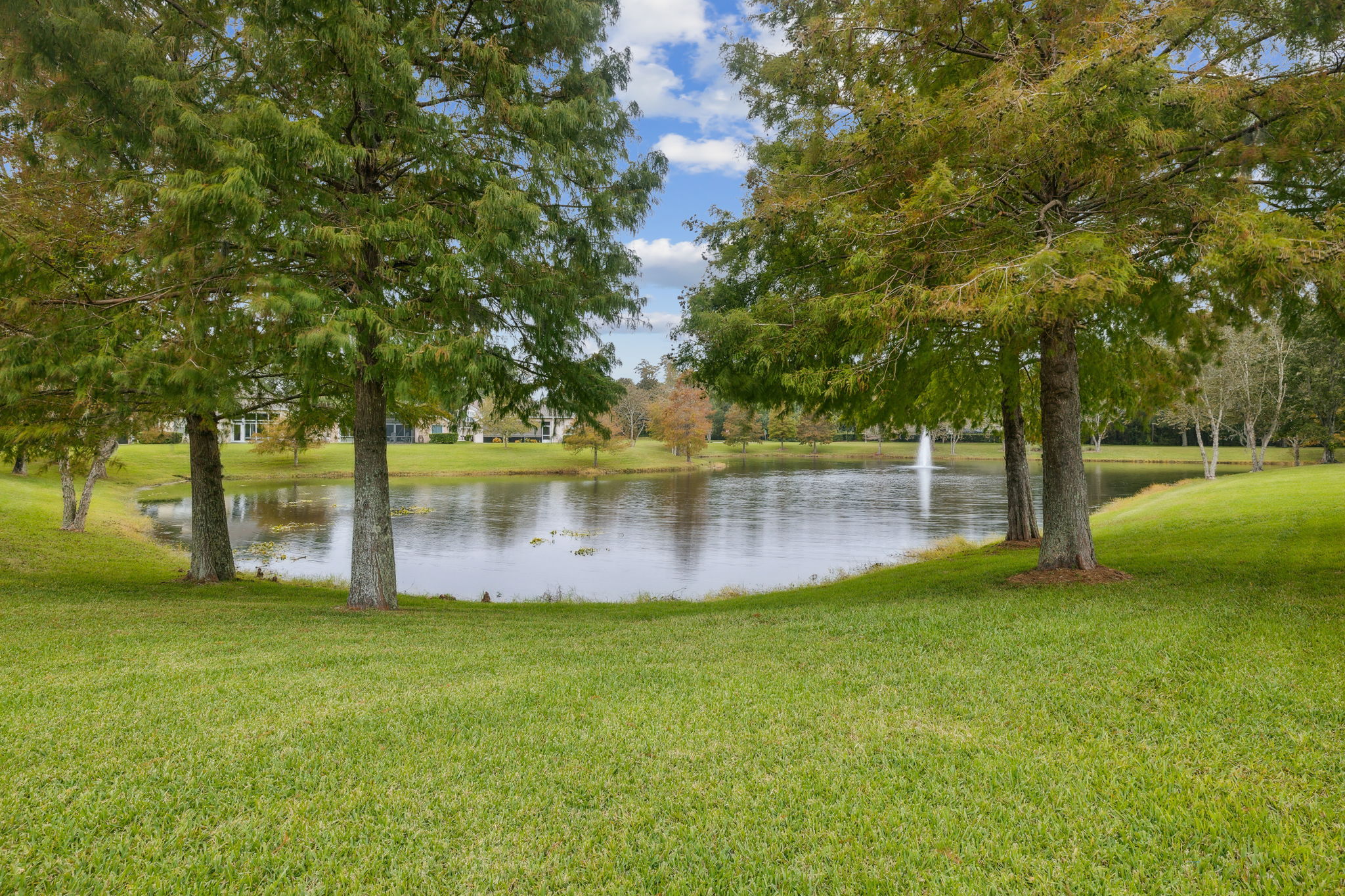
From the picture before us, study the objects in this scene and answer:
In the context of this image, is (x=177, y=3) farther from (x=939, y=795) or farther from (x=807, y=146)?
(x=939, y=795)

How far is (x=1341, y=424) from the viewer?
123ft

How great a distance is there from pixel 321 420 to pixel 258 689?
28.2 feet

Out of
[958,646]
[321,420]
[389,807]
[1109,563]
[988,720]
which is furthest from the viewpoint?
[321,420]

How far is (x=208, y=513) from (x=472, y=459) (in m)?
45.2

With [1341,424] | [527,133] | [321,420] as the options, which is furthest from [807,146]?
[1341,424]

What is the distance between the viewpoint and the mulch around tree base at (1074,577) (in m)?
8.89

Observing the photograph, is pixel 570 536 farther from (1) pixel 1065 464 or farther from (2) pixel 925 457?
(2) pixel 925 457

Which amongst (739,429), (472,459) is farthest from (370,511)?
(739,429)

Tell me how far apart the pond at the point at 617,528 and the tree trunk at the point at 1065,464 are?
6.79 m

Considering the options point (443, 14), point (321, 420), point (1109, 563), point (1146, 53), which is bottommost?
point (1109, 563)

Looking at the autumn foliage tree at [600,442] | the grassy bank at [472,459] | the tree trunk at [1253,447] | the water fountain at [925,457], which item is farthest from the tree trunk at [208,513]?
the water fountain at [925,457]

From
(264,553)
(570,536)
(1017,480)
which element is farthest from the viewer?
(570,536)

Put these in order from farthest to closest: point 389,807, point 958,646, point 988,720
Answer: point 958,646 → point 988,720 → point 389,807

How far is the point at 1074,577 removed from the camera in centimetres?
908
